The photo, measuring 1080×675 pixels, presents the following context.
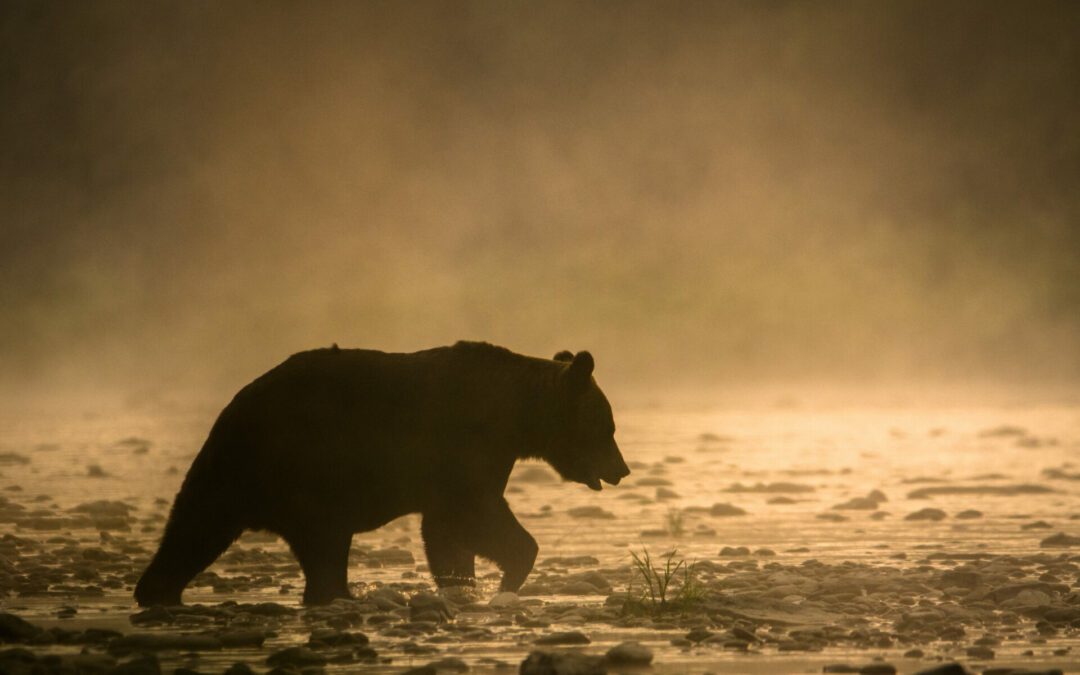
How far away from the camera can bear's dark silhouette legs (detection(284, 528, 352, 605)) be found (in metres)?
14.7

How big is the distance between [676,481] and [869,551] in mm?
12778

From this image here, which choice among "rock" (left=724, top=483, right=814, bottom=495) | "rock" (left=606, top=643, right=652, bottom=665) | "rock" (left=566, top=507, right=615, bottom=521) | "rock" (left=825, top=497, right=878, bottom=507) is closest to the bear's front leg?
"rock" (left=606, top=643, right=652, bottom=665)

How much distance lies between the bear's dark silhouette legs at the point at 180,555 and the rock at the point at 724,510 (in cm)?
1146

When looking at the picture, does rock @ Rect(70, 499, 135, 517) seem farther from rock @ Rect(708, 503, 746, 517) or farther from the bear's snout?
the bear's snout

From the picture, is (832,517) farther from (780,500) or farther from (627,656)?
(627,656)

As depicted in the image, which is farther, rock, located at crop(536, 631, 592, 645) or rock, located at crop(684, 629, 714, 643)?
rock, located at crop(684, 629, 714, 643)

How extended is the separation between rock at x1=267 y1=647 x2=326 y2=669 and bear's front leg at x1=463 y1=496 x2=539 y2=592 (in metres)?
4.58

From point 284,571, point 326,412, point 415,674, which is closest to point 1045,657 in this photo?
point 415,674

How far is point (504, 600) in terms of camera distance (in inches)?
576

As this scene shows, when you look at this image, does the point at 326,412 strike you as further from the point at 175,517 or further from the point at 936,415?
the point at 936,415

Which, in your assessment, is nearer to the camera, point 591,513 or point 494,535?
point 494,535

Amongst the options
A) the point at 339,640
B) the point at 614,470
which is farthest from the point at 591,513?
the point at 339,640

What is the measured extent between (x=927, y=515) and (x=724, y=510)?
305 cm

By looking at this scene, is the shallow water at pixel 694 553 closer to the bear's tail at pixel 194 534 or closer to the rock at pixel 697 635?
the rock at pixel 697 635
